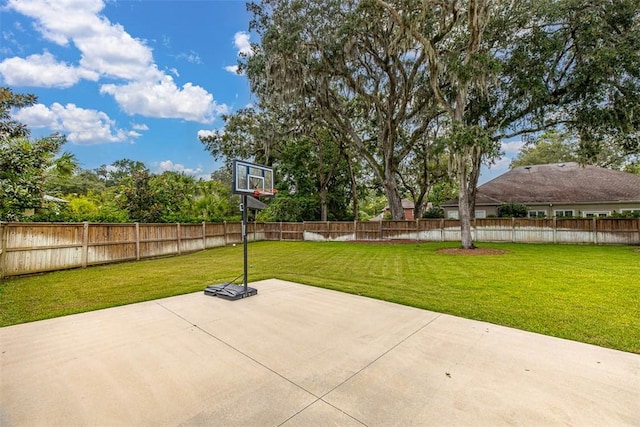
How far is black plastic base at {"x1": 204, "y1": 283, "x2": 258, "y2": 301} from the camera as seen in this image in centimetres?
460

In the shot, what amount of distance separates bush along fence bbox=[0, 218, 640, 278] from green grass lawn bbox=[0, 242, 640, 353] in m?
0.60

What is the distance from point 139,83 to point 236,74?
4.78 metres

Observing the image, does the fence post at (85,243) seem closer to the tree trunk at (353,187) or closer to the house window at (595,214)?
the tree trunk at (353,187)

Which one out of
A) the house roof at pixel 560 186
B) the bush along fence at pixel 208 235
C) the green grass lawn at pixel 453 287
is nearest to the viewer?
the green grass lawn at pixel 453 287

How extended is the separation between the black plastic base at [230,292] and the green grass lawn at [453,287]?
1.94 feet

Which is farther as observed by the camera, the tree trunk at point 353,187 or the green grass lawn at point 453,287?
the tree trunk at point 353,187

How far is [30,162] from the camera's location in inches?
246

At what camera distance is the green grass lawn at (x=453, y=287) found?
3.50m

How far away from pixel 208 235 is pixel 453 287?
11502mm

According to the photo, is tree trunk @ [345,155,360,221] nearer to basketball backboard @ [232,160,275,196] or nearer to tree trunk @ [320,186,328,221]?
tree trunk @ [320,186,328,221]

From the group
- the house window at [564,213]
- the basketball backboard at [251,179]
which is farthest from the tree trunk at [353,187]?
the basketball backboard at [251,179]

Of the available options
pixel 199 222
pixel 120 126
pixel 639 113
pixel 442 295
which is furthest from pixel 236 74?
pixel 639 113

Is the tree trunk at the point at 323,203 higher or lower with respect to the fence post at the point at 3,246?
higher

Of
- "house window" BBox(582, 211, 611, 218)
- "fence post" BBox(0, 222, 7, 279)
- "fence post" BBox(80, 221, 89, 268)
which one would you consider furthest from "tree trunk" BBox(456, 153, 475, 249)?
"fence post" BBox(0, 222, 7, 279)
